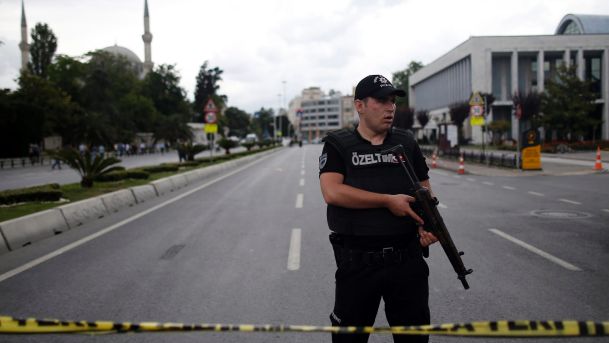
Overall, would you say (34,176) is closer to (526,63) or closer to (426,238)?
(426,238)

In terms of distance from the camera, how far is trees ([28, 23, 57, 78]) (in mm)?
88875

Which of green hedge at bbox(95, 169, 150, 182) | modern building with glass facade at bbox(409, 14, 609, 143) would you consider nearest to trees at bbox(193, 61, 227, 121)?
modern building with glass facade at bbox(409, 14, 609, 143)

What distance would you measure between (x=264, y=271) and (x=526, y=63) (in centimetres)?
6905

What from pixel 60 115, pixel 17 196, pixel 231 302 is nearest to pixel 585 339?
pixel 231 302

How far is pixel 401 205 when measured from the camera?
274 cm

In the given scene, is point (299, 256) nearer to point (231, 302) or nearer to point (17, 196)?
point (231, 302)

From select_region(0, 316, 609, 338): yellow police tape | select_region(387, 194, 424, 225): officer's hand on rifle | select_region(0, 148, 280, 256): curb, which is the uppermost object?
select_region(387, 194, 424, 225): officer's hand on rifle

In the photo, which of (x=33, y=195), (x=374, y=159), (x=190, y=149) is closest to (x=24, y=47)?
(x=190, y=149)

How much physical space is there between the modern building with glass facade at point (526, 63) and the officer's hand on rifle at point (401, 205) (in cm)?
5952

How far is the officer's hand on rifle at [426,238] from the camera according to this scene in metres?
2.87

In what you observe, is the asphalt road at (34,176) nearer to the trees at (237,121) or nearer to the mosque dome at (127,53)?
the mosque dome at (127,53)

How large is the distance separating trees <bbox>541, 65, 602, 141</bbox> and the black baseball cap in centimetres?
4231

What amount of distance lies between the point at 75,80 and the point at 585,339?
73445mm

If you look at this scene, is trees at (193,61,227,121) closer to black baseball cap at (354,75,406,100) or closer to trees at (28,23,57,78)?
trees at (28,23,57,78)
